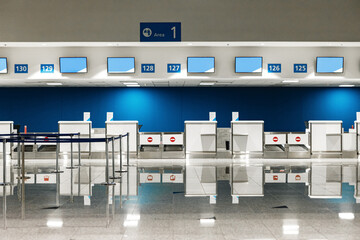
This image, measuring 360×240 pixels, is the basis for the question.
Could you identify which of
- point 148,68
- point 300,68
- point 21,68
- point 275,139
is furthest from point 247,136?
point 21,68

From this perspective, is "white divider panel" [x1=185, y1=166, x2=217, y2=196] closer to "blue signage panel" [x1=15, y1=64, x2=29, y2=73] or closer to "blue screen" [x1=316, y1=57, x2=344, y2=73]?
"blue screen" [x1=316, y1=57, x2=344, y2=73]

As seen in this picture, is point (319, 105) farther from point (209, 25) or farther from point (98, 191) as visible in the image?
point (98, 191)

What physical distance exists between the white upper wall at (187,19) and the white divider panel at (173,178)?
2875 mm

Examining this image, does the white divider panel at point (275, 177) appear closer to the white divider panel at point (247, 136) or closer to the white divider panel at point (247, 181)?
the white divider panel at point (247, 181)

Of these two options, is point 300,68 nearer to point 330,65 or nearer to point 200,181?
point 330,65

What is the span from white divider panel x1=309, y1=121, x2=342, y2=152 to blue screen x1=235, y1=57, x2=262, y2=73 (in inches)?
104

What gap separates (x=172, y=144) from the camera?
547 inches

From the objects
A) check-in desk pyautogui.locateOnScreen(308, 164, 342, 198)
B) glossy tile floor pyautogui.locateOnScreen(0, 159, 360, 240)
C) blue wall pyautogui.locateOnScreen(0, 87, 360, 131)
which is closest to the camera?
glossy tile floor pyautogui.locateOnScreen(0, 159, 360, 240)

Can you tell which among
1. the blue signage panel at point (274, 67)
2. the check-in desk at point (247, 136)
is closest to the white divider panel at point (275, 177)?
the check-in desk at point (247, 136)

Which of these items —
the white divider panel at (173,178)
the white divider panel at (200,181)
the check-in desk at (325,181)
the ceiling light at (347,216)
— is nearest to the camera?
the ceiling light at (347,216)

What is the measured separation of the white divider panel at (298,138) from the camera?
13961 mm

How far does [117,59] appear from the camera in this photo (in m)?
13.2

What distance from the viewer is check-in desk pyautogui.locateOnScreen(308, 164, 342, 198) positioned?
6.82m

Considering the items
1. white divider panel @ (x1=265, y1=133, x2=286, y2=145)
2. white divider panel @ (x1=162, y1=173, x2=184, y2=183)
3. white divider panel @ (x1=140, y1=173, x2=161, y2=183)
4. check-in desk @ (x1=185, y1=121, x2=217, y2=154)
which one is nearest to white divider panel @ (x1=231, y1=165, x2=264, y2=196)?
white divider panel @ (x1=162, y1=173, x2=184, y2=183)
